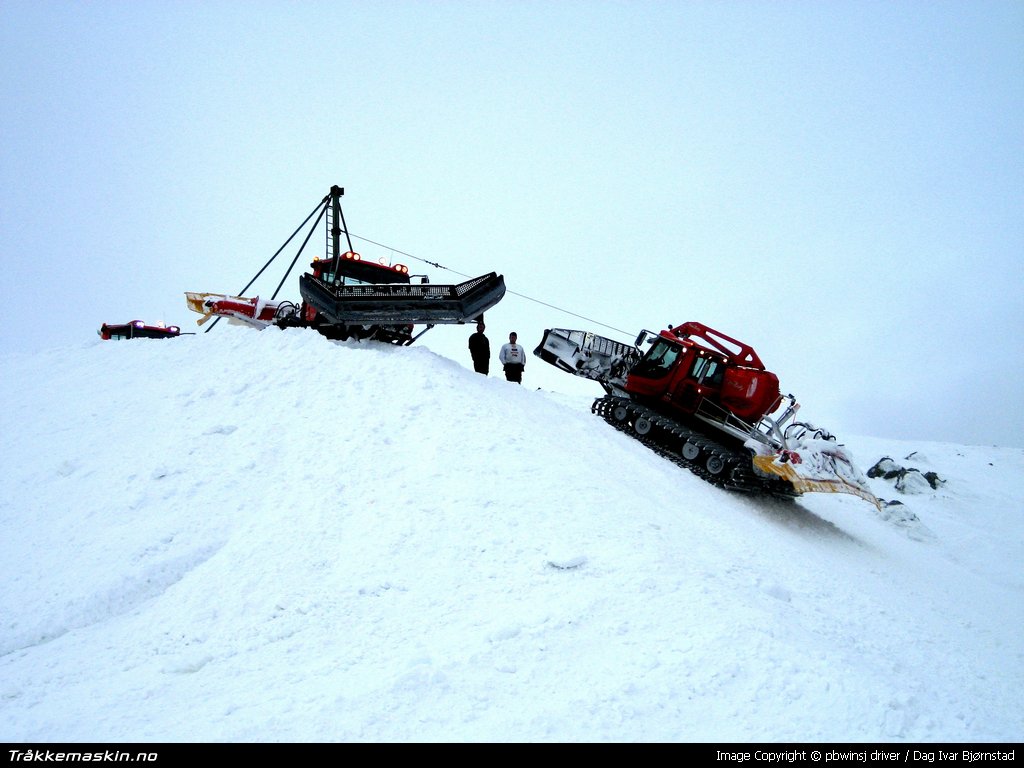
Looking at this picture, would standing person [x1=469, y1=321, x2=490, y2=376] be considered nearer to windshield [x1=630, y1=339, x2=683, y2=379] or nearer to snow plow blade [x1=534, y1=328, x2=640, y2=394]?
snow plow blade [x1=534, y1=328, x2=640, y2=394]

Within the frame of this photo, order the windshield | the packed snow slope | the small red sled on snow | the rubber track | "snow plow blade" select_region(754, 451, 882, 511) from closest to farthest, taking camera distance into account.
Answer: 1. the packed snow slope
2. "snow plow blade" select_region(754, 451, 882, 511)
3. the rubber track
4. the windshield
5. the small red sled on snow

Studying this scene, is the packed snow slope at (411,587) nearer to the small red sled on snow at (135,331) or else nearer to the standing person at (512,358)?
the standing person at (512,358)

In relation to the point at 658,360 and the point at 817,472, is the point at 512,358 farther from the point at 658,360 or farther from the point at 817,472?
the point at 817,472

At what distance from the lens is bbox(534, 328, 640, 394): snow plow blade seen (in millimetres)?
14750

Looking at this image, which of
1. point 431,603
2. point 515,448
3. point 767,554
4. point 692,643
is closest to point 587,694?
point 692,643

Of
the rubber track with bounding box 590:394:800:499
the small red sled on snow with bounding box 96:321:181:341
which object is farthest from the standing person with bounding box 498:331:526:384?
the small red sled on snow with bounding box 96:321:181:341

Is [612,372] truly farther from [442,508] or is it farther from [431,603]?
[431,603]

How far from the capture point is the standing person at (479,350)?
39.3ft

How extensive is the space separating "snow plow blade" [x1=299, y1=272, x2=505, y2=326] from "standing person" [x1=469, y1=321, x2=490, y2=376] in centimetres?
93

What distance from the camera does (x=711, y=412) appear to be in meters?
12.5

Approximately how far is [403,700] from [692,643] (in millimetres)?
2171
